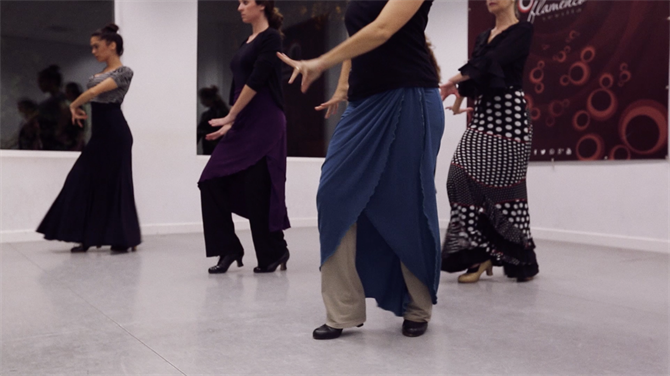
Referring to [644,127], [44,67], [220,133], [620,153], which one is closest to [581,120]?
[620,153]

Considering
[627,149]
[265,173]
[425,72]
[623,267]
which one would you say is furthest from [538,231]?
[425,72]

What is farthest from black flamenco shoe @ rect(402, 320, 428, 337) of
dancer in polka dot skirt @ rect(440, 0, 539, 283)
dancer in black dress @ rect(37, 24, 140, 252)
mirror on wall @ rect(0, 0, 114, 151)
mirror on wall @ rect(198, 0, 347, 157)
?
mirror on wall @ rect(198, 0, 347, 157)

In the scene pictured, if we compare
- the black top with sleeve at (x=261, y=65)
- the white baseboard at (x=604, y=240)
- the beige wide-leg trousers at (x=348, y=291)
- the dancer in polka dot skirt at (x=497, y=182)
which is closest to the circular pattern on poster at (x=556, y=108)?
the white baseboard at (x=604, y=240)

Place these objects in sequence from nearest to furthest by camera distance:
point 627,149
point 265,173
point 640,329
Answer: point 640,329 → point 265,173 → point 627,149

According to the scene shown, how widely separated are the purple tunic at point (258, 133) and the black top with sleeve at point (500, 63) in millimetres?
986

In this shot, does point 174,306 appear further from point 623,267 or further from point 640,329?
point 623,267

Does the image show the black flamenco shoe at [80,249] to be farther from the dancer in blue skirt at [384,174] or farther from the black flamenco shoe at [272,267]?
the dancer in blue skirt at [384,174]

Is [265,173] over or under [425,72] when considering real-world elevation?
under

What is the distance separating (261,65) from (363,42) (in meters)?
1.58

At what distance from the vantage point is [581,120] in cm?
511

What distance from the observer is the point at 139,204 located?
17.9 feet

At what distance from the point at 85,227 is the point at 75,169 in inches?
15.8

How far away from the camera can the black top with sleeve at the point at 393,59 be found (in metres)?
2.00

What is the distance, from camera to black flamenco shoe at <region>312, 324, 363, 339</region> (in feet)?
6.52
